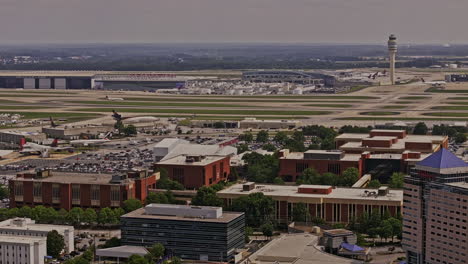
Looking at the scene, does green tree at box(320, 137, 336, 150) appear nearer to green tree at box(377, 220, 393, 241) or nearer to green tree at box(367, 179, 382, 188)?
green tree at box(367, 179, 382, 188)

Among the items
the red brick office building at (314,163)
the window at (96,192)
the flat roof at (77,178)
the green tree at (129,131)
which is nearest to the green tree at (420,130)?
the red brick office building at (314,163)

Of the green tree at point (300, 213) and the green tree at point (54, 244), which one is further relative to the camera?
the green tree at point (300, 213)

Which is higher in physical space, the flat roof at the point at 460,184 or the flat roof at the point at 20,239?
the flat roof at the point at 460,184

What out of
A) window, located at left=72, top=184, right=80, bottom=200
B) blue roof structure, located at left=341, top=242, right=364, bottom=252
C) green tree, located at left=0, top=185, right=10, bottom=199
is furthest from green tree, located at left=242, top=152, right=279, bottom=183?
blue roof structure, located at left=341, top=242, right=364, bottom=252

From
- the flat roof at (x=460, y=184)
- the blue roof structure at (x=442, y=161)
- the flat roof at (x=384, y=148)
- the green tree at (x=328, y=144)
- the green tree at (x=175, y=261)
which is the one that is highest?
the blue roof structure at (x=442, y=161)

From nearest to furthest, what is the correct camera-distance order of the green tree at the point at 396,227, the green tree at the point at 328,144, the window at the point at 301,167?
1. the green tree at the point at 396,227
2. the window at the point at 301,167
3. the green tree at the point at 328,144

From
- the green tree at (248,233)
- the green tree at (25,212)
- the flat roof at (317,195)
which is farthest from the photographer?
the flat roof at (317,195)

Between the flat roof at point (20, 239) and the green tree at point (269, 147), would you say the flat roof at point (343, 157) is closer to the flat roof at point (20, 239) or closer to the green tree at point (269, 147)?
the green tree at point (269, 147)
